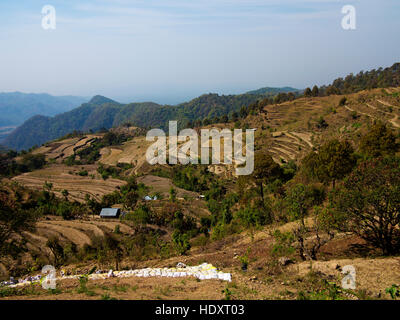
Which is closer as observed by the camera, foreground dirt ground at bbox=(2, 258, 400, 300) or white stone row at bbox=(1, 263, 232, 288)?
foreground dirt ground at bbox=(2, 258, 400, 300)

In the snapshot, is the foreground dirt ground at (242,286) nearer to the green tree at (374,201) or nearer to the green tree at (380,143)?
the green tree at (374,201)

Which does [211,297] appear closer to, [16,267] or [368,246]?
[368,246]

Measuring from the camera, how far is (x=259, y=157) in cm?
1920

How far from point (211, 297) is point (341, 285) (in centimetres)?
336

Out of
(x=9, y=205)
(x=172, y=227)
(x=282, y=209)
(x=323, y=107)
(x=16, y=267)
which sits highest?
(x=323, y=107)

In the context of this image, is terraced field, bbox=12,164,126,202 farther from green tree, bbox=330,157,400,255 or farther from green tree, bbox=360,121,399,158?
green tree, bbox=330,157,400,255

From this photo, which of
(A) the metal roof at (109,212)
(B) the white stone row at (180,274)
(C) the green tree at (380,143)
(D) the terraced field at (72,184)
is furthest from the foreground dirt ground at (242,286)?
(D) the terraced field at (72,184)

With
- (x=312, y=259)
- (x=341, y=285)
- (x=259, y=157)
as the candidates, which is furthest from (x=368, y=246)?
(x=259, y=157)

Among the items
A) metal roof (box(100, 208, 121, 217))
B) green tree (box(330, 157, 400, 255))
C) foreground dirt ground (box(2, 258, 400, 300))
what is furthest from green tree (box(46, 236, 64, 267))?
green tree (box(330, 157, 400, 255))

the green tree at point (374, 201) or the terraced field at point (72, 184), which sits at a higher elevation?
the green tree at point (374, 201)

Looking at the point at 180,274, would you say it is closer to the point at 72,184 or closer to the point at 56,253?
the point at 56,253

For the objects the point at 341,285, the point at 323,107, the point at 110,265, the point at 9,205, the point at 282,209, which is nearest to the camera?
the point at 341,285

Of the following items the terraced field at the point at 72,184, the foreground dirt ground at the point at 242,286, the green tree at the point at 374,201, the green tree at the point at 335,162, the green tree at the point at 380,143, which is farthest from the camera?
the terraced field at the point at 72,184

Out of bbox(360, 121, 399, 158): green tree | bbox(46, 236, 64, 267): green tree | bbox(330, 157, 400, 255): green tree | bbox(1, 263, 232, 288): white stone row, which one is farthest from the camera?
bbox(360, 121, 399, 158): green tree
